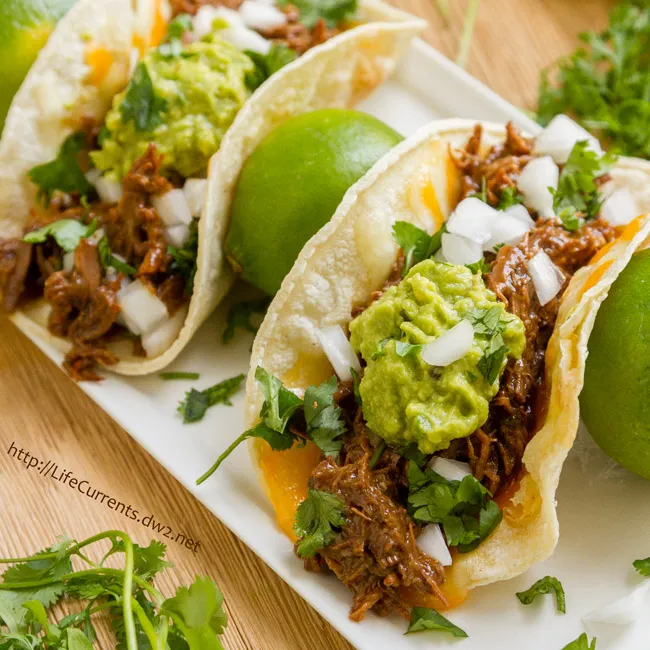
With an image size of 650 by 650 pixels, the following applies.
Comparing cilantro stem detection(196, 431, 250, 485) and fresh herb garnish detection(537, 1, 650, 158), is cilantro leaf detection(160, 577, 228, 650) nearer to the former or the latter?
cilantro stem detection(196, 431, 250, 485)


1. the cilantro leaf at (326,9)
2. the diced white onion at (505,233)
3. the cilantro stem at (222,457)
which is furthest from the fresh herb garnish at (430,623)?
the cilantro leaf at (326,9)

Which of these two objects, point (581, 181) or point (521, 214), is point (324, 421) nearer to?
point (521, 214)

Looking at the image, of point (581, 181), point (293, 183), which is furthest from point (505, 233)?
point (293, 183)

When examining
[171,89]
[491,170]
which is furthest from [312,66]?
[491,170]

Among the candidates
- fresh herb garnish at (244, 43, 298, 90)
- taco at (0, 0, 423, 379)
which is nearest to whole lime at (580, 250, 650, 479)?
taco at (0, 0, 423, 379)

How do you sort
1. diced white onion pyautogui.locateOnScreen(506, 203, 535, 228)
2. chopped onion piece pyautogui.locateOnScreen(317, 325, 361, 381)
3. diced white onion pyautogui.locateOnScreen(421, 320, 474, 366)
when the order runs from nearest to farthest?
diced white onion pyautogui.locateOnScreen(421, 320, 474, 366) < chopped onion piece pyautogui.locateOnScreen(317, 325, 361, 381) < diced white onion pyautogui.locateOnScreen(506, 203, 535, 228)
